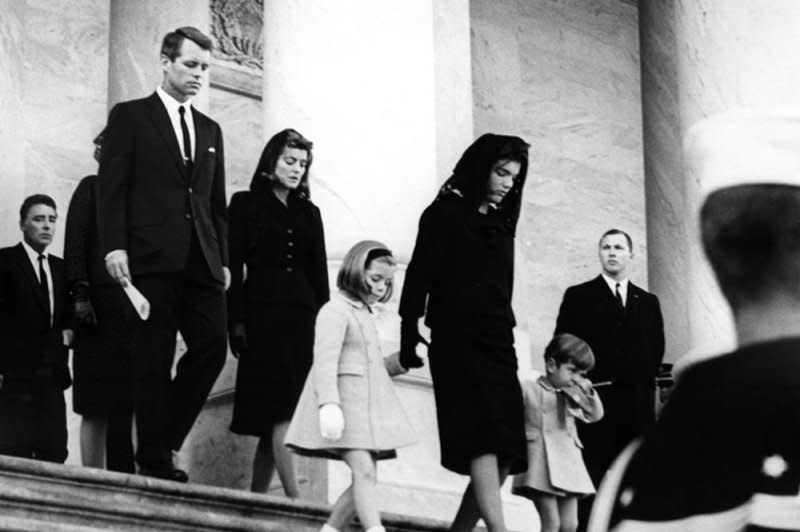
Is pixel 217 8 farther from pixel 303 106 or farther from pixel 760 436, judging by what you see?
pixel 760 436

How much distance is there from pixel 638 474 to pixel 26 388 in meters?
8.66

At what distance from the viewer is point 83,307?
1045cm

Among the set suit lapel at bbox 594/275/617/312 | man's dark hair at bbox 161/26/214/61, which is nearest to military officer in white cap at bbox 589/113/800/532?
man's dark hair at bbox 161/26/214/61

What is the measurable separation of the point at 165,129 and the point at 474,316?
1.86 meters

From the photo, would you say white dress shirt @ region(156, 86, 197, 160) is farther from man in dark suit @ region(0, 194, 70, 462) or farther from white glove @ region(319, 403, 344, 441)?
white glove @ region(319, 403, 344, 441)

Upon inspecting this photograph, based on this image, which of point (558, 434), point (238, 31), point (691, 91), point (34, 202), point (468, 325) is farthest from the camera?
point (238, 31)

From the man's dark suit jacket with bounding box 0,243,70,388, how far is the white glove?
97.0 inches

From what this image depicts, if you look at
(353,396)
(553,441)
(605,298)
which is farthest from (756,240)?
(605,298)

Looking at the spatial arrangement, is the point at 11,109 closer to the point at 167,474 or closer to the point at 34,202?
the point at 34,202

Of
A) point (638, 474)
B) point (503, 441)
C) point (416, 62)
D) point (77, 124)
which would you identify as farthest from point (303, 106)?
point (638, 474)

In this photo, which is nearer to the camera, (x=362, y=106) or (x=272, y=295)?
(x=272, y=295)

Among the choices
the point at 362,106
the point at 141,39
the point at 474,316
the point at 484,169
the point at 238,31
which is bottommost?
the point at 474,316

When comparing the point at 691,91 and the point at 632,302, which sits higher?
the point at 691,91

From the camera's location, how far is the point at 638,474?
2732 millimetres
